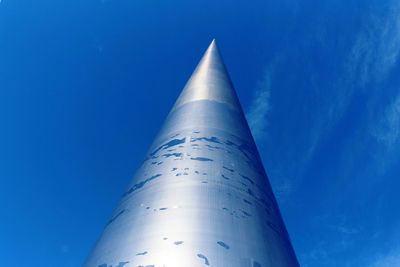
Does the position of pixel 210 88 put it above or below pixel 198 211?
above

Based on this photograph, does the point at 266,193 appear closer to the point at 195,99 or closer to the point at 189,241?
the point at 189,241

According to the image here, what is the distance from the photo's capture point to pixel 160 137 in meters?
3.79

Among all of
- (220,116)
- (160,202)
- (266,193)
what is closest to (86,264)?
(160,202)

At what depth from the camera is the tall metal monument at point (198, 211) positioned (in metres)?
1.85

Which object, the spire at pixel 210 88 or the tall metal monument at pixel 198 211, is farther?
the spire at pixel 210 88

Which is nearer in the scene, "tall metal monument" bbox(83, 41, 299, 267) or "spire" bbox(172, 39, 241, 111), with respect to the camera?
"tall metal monument" bbox(83, 41, 299, 267)

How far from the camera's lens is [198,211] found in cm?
215

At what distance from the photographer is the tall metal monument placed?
1.85 metres

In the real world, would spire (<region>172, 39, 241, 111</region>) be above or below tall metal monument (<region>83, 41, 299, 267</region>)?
above

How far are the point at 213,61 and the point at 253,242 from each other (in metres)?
5.72

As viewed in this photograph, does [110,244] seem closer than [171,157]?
Yes

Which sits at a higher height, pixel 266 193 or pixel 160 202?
pixel 266 193

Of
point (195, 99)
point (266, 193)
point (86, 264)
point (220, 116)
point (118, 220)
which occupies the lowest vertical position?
point (86, 264)

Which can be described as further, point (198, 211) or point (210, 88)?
point (210, 88)
